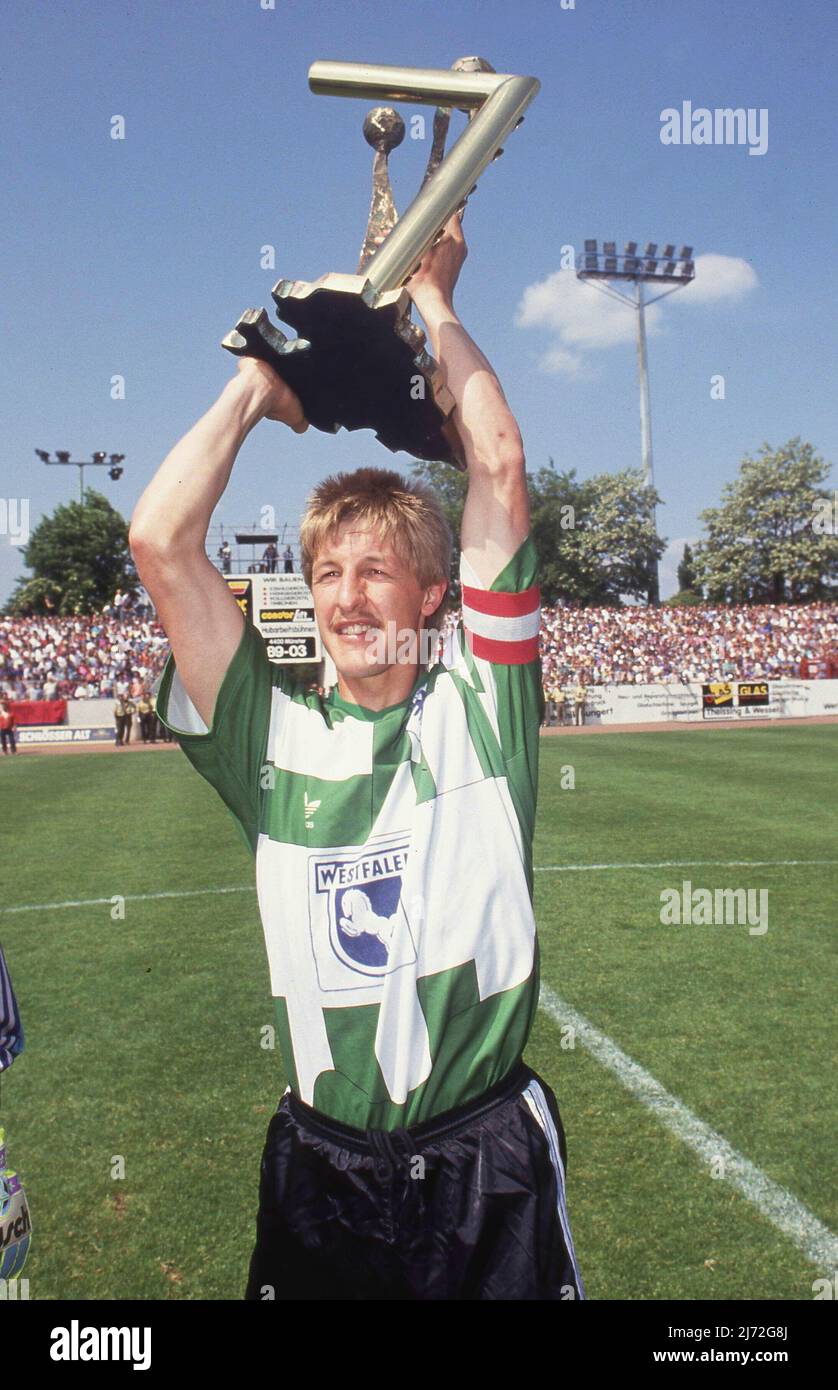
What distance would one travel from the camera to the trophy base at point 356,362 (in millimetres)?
1587

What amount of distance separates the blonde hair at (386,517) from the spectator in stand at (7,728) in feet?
90.5

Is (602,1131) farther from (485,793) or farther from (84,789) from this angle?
(84,789)

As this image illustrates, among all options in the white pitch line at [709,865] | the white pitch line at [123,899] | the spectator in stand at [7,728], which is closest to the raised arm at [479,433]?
the white pitch line at [123,899]

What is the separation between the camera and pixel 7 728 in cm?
2777

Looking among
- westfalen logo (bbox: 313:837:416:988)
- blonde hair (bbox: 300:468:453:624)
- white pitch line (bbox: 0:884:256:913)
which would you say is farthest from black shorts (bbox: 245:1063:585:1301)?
white pitch line (bbox: 0:884:256:913)

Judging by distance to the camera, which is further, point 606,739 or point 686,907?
point 606,739

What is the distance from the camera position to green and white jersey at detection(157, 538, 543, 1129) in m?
1.86

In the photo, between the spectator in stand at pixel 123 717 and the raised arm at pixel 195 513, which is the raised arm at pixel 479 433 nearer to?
the raised arm at pixel 195 513

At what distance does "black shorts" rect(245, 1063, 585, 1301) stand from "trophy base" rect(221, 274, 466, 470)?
1.25 m

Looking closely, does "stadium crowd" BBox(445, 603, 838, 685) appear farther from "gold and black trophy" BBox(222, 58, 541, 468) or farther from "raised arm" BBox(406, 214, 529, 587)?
"gold and black trophy" BBox(222, 58, 541, 468)

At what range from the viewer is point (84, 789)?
17.1m
